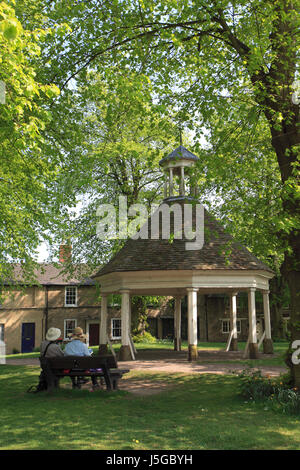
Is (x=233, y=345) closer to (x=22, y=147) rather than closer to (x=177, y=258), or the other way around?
(x=177, y=258)

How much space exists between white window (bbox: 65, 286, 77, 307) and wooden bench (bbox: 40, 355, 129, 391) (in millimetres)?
31022

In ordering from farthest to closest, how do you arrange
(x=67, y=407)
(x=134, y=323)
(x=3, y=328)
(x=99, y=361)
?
(x=3, y=328) → (x=134, y=323) → (x=99, y=361) → (x=67, y=407)

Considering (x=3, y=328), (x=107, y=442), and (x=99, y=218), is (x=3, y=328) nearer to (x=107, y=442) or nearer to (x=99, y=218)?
(x=99, y=218)

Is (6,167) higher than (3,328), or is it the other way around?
(6,167)

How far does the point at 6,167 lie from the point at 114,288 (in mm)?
6574

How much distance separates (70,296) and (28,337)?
17.4 feet

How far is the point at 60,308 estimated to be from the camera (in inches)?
1587

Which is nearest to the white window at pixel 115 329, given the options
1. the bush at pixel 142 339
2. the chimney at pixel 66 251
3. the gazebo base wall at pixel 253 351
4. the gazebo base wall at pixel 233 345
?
the bush at pixel 142 339

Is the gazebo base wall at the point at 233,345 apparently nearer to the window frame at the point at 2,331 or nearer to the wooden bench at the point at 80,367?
the wooden bench at the point at 80,367

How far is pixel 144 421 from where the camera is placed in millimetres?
7418

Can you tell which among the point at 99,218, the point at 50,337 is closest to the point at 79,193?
the point at 99,218

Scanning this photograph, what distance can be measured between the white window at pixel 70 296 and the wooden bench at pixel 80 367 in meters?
31.0

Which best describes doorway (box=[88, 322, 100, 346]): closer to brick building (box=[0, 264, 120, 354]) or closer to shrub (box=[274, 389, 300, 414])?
brick building (box=[0, 264, 120, 354])

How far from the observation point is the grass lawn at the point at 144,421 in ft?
20.0
